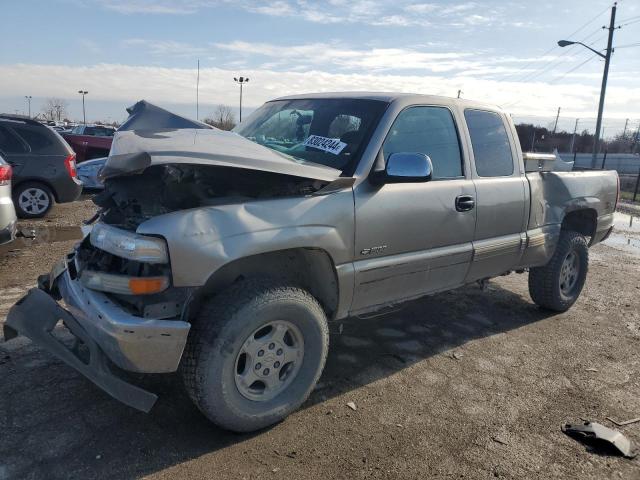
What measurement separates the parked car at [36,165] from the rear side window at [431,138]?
302 inches

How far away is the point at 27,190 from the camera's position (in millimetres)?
9258

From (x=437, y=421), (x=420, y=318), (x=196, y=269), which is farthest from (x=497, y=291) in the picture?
(x=196, y=269)

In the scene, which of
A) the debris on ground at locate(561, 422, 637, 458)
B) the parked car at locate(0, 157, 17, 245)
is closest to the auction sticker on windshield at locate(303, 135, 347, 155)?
the debris on ground at locate(561, 422, 637, 458)

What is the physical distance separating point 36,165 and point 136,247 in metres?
7.86

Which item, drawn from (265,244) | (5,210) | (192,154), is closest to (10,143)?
(5,210)

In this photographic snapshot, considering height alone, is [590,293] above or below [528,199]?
below

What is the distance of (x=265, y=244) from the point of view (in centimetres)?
288

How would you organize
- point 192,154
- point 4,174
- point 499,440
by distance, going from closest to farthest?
point 192,154, point 499,440, point 4,174

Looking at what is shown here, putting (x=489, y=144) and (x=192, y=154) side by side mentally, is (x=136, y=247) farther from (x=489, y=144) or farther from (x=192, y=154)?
(x=489, y=144)

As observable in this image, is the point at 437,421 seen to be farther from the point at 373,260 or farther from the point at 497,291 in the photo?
the point at 497,291

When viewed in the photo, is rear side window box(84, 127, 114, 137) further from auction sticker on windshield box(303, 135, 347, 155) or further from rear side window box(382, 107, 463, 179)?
rear side window box(382, 107, 463, 179)

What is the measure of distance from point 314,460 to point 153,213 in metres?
1.64

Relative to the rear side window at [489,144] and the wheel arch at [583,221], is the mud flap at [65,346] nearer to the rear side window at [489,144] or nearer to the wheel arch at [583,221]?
the rear side window at [489,144]

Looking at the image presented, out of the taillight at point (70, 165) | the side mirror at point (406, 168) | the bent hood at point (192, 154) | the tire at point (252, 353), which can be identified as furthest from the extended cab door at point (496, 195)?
Answer: the taillight at point (70, 165)
